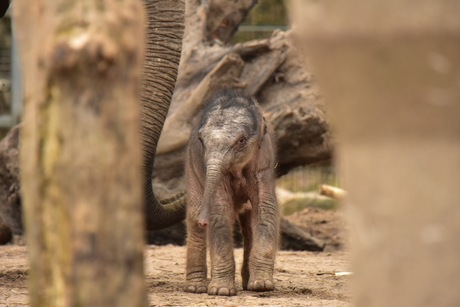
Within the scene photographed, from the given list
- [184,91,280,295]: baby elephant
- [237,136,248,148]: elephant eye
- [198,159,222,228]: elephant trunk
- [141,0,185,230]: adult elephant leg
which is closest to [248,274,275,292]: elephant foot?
[184,91,280,295]: baby elephant

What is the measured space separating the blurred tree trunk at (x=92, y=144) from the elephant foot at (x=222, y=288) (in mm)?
3647

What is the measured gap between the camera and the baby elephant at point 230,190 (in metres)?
6.75

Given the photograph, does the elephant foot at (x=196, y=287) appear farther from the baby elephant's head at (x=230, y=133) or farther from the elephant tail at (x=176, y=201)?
the elephant tail at (x=176, y=201)

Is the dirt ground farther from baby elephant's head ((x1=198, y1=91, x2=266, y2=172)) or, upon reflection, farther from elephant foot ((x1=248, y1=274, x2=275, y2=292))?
baby elephant's head ((x1=198, y1=91, x2=266, y2=172))

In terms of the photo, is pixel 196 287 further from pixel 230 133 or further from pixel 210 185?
pixel 230 133

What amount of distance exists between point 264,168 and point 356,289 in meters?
4.28

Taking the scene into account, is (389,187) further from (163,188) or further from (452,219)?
(163,188)

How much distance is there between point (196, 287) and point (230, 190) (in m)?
0.69

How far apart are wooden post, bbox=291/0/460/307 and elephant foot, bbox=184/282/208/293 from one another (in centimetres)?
439

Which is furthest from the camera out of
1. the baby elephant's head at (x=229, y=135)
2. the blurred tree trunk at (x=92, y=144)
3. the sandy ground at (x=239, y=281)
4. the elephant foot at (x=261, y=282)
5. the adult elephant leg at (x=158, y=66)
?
the elephant foot at (x=261, y=282)

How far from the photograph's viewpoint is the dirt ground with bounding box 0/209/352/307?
6371mm

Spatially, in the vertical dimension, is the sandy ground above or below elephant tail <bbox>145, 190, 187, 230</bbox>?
below

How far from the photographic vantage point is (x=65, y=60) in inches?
116

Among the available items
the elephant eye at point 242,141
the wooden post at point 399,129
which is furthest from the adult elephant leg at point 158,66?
the wooden post at point 399,129
